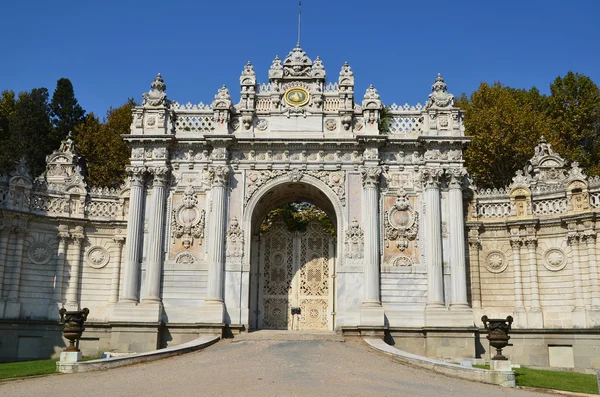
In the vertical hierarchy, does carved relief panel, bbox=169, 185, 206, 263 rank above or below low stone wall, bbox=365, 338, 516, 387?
above

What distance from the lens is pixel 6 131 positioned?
41.9 metres

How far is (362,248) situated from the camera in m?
26.3

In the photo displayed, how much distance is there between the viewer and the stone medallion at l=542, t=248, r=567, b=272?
26.0m

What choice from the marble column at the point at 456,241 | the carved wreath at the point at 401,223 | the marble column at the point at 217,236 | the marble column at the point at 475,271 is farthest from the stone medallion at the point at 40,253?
the marble column at the point at 475,271

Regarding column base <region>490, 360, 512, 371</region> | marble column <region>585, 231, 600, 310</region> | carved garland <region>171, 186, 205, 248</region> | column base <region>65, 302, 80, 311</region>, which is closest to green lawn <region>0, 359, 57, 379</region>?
column base <region>65, 302, 80, 311</region>

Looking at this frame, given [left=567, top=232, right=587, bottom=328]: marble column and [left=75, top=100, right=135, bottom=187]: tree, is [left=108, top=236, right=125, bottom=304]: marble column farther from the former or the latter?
[left=567, top=232, right=587, bottom=328]: marble column

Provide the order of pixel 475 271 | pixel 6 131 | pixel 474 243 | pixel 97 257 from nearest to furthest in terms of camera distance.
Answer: pixel 475 271
pixel 474 243
pixel 97 257
pixel 6 131

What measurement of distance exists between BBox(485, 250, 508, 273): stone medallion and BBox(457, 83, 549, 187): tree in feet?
33.7

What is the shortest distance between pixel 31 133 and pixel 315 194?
64.6 ft

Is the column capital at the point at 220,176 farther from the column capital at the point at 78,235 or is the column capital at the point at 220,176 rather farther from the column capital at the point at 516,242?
the column capital at the point at 516,242

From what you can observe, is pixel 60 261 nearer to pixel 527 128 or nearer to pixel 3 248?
pixel 3 248

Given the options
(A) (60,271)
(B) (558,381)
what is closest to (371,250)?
(B) (558,381)

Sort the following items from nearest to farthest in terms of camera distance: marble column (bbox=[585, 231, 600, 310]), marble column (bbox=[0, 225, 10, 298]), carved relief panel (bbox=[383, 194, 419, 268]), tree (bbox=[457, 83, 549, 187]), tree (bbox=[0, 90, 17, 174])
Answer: marble column (bbox=[585, 231, 600, 310]), marble column (bbox=[0, 225, 10, 298]), carved relief panel (bbox=[383, 194, 419, 268]), tree (bbox=[457, 83, 549, 187]), tree (bbox=[0, 90, 17, 174])

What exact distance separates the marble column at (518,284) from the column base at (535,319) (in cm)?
17
